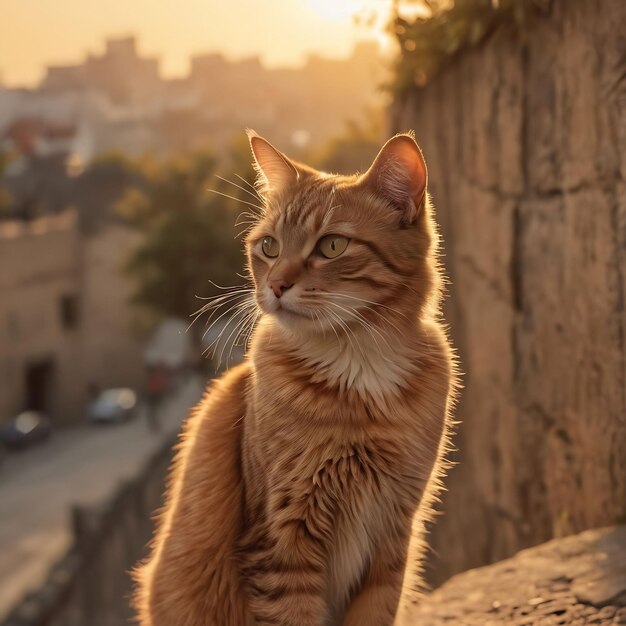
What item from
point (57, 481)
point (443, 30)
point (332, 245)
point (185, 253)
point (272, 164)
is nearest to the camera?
point (332, 245)

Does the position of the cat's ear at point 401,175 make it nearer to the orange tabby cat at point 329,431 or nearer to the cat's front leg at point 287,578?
the orange tabby cat at point 329,431

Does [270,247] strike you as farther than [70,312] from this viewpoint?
No

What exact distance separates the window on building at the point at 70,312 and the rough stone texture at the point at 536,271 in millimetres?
26755

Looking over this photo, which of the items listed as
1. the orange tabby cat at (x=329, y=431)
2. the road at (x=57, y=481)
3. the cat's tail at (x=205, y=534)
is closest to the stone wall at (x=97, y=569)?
the road at (x=57, y=481)

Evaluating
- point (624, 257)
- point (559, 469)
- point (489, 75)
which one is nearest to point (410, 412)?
point (624, 257)

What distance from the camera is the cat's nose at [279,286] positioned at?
295cm

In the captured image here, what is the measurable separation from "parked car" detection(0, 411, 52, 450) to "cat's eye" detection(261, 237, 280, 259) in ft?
83.8

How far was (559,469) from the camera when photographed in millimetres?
4641

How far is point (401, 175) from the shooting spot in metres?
2.99

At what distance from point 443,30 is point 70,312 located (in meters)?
28.2

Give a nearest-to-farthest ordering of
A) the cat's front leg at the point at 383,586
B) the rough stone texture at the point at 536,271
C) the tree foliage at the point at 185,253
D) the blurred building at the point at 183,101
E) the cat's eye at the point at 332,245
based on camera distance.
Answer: the cat's eye at the point at 332,245 < the cat's front leg at the point at 383,586 < the rough stone texture at the point at 536,271 < the tree foliage at the point at 185,253 < the blurred building at the point at 183,101

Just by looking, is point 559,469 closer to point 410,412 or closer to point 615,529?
point 615,529

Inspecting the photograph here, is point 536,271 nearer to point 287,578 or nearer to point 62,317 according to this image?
point 287,578

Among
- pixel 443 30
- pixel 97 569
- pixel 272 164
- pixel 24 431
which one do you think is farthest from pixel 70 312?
pixel 272 164
